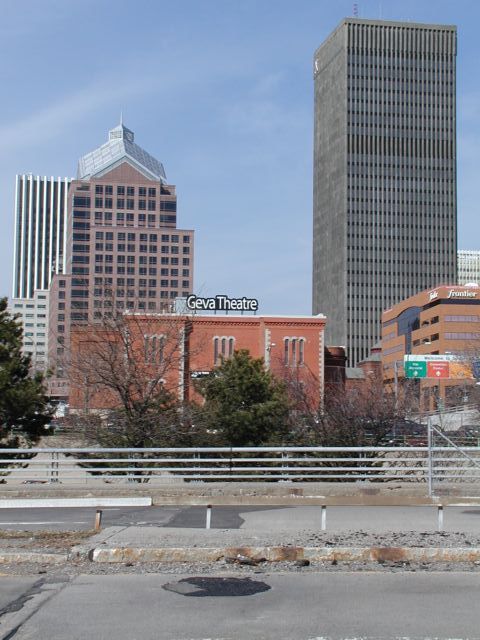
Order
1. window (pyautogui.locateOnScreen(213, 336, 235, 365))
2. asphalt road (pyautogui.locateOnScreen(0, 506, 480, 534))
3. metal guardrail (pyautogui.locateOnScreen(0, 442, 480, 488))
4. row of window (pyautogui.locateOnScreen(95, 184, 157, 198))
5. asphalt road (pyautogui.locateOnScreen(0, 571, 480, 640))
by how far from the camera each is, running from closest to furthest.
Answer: asphalt road (pyautogui.locateOnScreen(0, 571, 480, 640))
asphalt road (pyautogui.locateOnScreen(0, 506, 480, 534))
metal guardrail (pyautogui.locateOnScreen(0, 442, 480, 488))
window (pyautogui.locateOnScreen(213, 336, 235, 365))
row of window (pyautogui.locateOnScreen(95, 184, 157, 198))

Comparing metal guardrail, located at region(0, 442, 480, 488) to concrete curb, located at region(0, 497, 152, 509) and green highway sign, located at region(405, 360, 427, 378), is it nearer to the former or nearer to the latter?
concrete curb, located at region(0, 497, 152, 509)

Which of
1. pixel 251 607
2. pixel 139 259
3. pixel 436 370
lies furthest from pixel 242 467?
pixel 139 259

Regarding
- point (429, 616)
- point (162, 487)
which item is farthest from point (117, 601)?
point (162, 487)

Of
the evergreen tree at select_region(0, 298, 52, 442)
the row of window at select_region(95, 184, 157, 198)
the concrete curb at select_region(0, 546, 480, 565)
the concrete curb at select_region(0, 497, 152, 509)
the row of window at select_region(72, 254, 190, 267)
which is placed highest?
the row of window at select_region(95, 184, 157, 198)

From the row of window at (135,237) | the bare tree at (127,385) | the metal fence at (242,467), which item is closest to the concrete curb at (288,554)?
the metal fence at (242,467)

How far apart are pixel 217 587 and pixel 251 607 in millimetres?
907

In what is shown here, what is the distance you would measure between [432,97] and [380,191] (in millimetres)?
23619

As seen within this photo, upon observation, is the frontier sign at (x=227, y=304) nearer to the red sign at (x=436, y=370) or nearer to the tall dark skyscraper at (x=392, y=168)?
the red sign at (x=436, y=370)

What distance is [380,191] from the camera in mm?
177500

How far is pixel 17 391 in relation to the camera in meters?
24.8

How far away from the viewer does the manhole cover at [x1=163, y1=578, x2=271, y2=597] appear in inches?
311

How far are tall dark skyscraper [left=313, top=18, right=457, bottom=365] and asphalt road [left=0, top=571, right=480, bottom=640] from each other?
169 m

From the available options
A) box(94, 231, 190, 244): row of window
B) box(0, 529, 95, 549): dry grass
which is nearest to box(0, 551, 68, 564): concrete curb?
box(0, 529, 95, 549): dry grass

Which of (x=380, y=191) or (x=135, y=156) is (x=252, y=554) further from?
(x=135, y=156)
